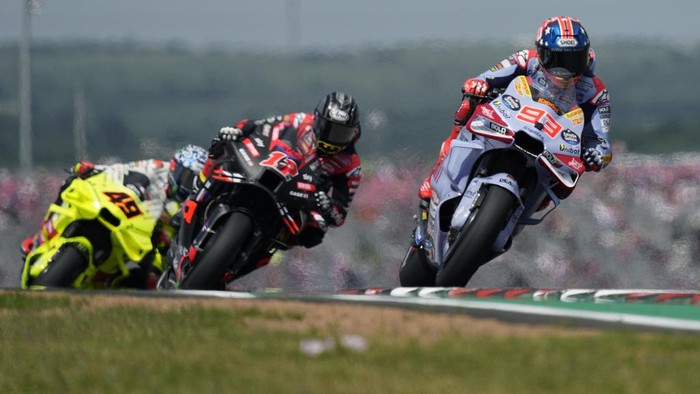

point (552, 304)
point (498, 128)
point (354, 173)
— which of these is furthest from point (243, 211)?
point (552, 304)

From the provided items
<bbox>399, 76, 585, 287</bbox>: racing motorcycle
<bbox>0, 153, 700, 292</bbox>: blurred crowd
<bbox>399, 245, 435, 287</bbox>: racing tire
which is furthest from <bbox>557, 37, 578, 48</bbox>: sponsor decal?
<bbox>0, 153, 700, 292</bbox>: blurred crowd

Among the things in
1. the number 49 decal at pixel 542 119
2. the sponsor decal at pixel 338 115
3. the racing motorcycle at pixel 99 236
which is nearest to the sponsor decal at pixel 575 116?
the number 49 decal at pixel 542 119

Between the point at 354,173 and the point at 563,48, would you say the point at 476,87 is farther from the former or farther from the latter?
the point at 354,173

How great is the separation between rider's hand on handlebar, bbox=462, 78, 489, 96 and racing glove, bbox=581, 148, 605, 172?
83 cm

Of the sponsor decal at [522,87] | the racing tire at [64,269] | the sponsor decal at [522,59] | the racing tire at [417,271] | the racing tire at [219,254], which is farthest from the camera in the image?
the racing tire at [64,269]

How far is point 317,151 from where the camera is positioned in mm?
11562

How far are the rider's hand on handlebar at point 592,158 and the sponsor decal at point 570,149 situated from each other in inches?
4.6

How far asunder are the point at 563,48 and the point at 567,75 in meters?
0.18

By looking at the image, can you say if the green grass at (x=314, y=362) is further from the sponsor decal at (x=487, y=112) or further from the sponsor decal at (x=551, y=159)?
the sponsor decal at (x=487, y=112)

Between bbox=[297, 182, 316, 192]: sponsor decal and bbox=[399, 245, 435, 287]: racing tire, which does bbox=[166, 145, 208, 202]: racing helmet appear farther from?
bbox=[399, 245, 435, 287]: racing tire

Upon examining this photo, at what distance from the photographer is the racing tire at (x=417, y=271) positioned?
→ 36.5ft

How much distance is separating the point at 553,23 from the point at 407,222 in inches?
275

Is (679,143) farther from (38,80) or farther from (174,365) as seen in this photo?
(174,365)

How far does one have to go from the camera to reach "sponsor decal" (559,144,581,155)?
33.3ft
